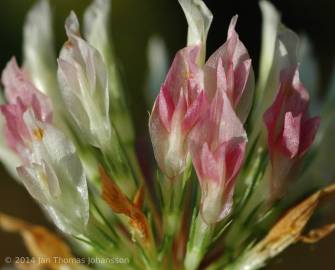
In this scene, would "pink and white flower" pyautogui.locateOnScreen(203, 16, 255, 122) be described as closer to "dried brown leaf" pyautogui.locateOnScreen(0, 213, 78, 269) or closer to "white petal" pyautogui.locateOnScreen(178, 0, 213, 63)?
"white petal" pyautogui.locateOnScreen(178, 0, 213, 63)

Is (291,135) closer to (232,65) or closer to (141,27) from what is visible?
(232,65)

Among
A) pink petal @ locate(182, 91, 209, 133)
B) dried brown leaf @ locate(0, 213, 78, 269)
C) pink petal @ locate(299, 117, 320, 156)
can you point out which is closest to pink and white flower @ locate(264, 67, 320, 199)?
pink petal @ locate(299, 117, 320, 156)

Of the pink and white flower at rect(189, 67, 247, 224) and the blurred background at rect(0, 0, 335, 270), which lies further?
the blurred background at rect(0, 0, 335, 270)

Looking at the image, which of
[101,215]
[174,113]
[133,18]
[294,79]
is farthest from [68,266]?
[133,18]

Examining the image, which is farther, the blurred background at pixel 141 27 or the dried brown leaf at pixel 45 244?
the blurred background at pixel 141 27

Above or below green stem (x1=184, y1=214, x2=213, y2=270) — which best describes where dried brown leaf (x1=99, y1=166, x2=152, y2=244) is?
above

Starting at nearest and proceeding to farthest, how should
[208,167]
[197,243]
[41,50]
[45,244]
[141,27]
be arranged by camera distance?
[208,167] → [197,243] → [45,244] → [41,50] → [141,27]

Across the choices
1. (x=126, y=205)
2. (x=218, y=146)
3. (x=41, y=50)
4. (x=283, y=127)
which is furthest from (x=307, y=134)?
(x=41, y=50)

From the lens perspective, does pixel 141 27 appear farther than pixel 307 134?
Yes

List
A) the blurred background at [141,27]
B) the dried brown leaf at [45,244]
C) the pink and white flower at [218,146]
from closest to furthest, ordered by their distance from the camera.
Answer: the pink and white flower at [218,146]
the dried brown leaf at [45,244]
the blurred background at [141,27]

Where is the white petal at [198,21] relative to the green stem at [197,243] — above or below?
above

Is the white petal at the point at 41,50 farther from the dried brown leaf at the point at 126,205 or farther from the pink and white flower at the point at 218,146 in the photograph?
the pink and white flower at the point at 218,146

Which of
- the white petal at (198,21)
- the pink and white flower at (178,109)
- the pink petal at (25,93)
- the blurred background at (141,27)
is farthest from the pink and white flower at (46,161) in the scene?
the blurred background at (141,27)
